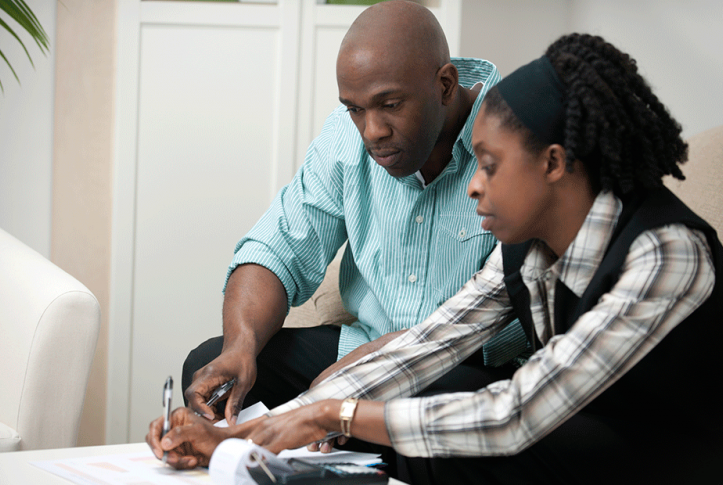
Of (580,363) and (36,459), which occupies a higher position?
(580,363)

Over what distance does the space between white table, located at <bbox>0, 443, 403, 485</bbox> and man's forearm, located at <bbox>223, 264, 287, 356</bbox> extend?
1.02 feet

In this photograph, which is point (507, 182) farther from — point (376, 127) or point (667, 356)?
point (376, 127)

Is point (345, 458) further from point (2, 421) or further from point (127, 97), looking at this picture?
point (127, 97)

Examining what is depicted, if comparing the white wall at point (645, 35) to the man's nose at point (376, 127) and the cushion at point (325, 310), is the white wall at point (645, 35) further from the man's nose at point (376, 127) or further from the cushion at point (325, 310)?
the cushion at point (325, 310)

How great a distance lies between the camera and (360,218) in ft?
4.86

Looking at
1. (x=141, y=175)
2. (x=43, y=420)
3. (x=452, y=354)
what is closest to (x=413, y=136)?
(x=452, y=354)

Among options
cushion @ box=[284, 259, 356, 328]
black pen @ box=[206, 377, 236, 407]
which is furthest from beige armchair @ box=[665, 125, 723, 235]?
black pen @ box=[206, 377, 236, 407]

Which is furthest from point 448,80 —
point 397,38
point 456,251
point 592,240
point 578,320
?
point 578,320

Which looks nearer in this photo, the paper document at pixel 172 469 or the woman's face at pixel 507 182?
the paper document at pixel 172 469

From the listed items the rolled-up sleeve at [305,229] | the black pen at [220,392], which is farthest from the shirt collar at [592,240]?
the rolled-up sleeve at [305,229]

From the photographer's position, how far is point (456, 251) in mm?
1373

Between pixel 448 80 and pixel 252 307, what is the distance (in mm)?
572

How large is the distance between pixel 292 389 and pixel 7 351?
1.76ft

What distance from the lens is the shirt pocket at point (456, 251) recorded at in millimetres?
1351
